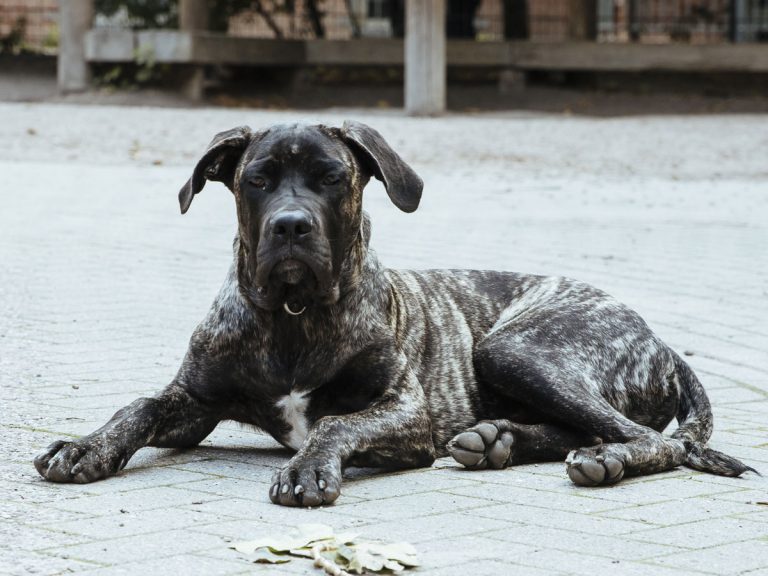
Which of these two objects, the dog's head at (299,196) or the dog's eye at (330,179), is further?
the dog's eye at (330,179)

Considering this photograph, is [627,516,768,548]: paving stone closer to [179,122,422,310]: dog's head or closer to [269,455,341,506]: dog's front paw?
[269,455,341,506]: dog's front paw

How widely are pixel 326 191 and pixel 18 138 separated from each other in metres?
14.9

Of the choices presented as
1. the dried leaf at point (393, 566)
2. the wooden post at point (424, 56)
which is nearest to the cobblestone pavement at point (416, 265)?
the dried leaf at point (393, 566)

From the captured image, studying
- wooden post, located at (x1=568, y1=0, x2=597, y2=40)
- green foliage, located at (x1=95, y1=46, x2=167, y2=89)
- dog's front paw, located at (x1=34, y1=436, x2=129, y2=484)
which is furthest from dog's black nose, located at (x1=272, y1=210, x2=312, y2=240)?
wooden post, located at (x1=568, y1=0, x2=597, y2=40)

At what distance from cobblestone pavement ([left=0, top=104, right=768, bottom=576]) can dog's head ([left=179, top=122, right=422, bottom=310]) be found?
26.4 inches

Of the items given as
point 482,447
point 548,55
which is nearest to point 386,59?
point 548,55

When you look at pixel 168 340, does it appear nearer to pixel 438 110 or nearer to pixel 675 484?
pixel 675 484

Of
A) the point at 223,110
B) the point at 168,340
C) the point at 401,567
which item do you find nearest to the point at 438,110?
the point at 223,110

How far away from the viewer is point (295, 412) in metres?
5.07

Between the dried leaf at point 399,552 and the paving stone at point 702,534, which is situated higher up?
the dried leaf at point 399,552

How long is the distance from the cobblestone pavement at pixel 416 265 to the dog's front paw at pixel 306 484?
0.17 feet

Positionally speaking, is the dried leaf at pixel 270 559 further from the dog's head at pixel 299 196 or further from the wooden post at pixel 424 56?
A: the wooden post at pixel 424 56

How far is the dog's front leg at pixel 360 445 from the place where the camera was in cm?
438

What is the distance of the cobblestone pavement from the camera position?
396 cm
